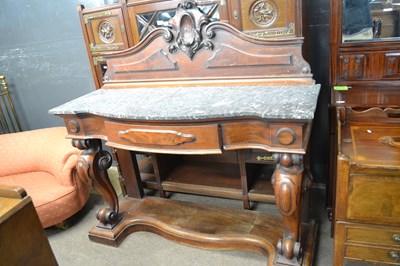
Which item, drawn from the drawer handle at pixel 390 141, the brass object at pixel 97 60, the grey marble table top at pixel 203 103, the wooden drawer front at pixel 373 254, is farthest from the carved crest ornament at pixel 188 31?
the wooden drawer front at pixel 373 254

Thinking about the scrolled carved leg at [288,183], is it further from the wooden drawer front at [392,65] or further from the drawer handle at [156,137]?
the wooden drawer front at [392,65]

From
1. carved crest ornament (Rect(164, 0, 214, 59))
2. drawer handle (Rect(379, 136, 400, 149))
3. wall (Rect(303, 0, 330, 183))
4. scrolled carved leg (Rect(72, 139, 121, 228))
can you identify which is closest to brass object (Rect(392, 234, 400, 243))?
drawer handle (Rect(379, 136, 400, 149))

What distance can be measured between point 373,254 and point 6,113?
3.11m

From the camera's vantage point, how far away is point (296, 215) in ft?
4.47

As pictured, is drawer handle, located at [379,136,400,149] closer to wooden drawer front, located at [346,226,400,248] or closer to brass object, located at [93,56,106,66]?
wooden drawer front, located at [346,226,400,248]

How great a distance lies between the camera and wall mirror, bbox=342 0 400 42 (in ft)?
4.61

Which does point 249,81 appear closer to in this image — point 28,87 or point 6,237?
point 6,237

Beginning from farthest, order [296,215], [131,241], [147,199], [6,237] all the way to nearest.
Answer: [147,199] → [131,241] → [296,215] → [6,237]

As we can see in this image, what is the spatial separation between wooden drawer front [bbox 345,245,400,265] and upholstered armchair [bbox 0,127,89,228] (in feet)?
5.03

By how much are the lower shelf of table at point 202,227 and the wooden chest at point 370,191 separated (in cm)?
31

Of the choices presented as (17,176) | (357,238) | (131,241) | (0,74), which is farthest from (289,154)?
(0,74)

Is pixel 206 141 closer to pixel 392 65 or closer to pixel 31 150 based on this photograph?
pixel 392 65

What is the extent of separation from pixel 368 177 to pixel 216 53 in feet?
2.78

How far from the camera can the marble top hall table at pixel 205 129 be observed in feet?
4.09
